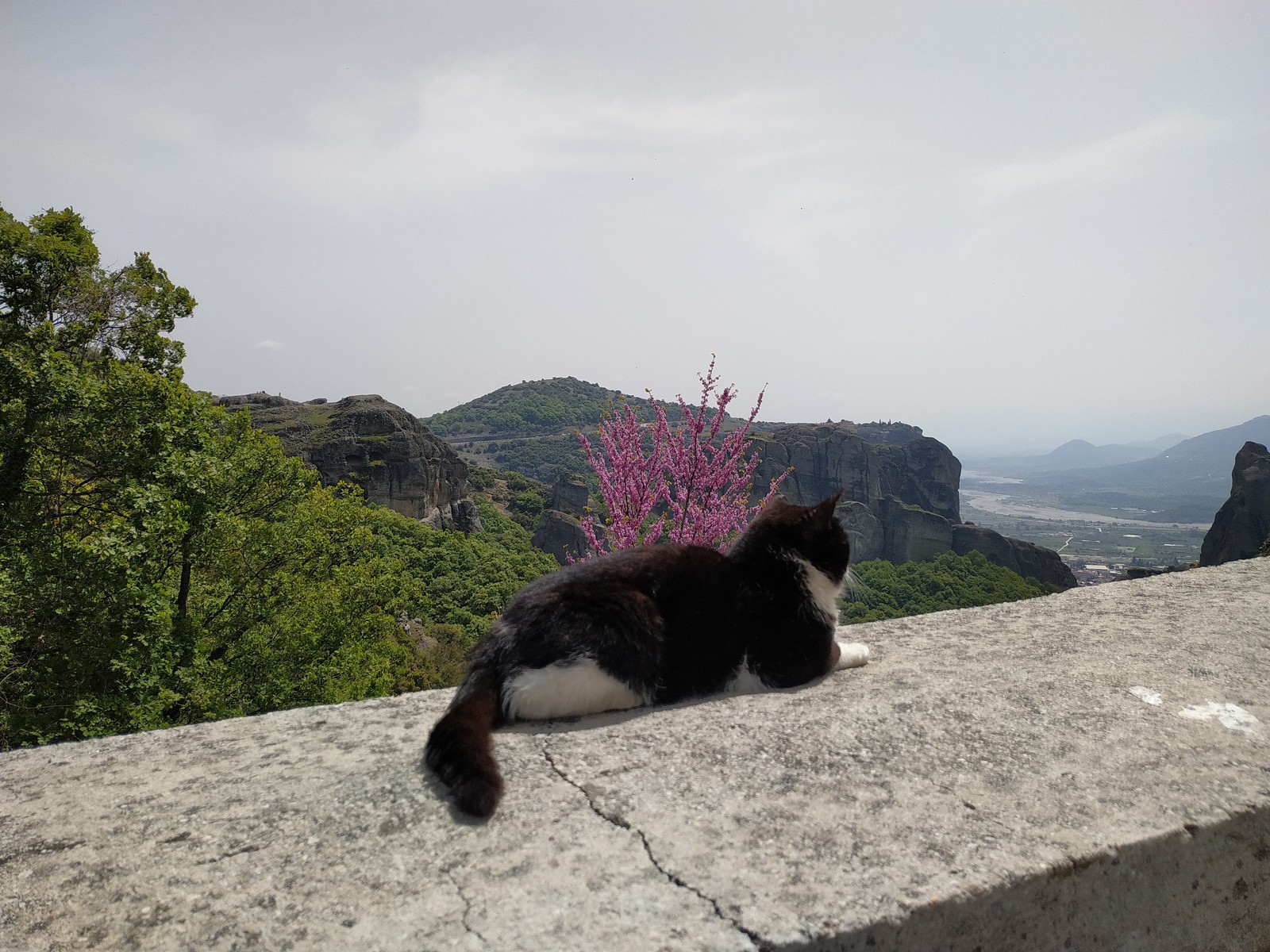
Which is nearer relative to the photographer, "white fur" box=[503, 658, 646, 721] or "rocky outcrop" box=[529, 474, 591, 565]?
"white fur" box=[503, 658, 646, 721]

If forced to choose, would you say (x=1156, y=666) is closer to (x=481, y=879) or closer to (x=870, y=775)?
(x=870, y=775)

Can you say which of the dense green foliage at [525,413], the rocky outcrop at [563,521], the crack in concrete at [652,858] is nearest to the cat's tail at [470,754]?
the crack in concrete at [652,858]

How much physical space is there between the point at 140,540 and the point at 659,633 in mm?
11913

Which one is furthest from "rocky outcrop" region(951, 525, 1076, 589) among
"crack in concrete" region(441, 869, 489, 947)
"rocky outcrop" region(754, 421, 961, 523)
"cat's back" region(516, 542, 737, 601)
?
"crack in concrete" region(441, 869, 489, 947)

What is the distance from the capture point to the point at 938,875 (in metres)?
1.53

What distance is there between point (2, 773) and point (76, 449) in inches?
502

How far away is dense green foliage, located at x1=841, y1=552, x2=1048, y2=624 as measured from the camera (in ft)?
160

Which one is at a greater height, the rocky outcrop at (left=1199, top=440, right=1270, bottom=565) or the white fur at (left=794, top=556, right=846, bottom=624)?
the white fur at (left=794, top=556, right=846, bottom=624)

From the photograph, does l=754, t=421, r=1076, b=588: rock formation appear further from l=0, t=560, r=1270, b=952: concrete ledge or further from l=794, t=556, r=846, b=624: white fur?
l=0, t=560, r=1270, b=952: concrete ledge

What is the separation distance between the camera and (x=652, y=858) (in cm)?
162

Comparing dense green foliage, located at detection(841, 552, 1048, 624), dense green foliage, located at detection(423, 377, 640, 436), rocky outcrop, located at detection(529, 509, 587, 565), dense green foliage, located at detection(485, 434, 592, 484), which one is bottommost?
dense green foliage, located at detection(841, 552, 1048, 624)

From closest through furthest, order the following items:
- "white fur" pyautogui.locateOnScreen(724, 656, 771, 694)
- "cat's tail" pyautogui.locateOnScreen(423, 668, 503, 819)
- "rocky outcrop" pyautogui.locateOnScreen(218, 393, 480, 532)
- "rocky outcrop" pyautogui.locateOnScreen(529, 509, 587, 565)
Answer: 1. "cat's tail" pyautogui.locateOnScreen(423, 668, 503, 819)
2. "white fur" pyautogui.locateOnScreen(724, 656, 771, 694)
3. "rocky outcrop" pyautogui.locateOnScreen(218, 393, 480, 532)
4. "rocky outcrop" pyautogui.locateOnScreen(529, 509, 587, 565)

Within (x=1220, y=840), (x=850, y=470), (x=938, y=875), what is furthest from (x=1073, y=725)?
(x=850, y=470)

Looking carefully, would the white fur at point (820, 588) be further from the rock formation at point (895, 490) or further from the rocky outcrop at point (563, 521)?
the rock formation at point (895, 490)
